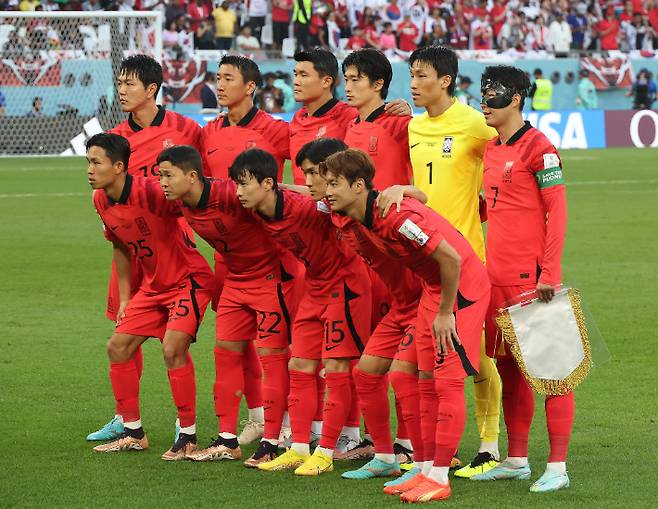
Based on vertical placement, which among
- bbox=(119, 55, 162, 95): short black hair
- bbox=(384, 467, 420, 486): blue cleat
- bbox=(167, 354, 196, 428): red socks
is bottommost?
bbox=(384, 467, 420, 486): blue cleat

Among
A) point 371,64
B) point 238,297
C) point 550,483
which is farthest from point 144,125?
point 550,483

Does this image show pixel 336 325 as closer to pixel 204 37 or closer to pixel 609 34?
pixel 204 37

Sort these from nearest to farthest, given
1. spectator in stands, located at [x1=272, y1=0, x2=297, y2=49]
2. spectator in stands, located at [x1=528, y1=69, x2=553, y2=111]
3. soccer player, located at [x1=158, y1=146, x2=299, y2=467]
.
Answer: soccer player, located at [x1=158, y1=146, x2=299, y2=467], spectator in stands, located at [x1=528, y1=69, x2=553, y2=111], spectator in stands, located at [x1=272, y1=0, x2=297, y2=49]

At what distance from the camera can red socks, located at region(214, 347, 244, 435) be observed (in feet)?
23.7

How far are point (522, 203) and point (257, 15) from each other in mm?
27229

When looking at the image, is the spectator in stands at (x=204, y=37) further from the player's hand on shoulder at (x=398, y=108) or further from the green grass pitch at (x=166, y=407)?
the player's hand on shoulder at (x=398, y=108)

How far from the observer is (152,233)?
24.4 ft

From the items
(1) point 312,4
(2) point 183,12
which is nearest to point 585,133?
(1) point 312,4

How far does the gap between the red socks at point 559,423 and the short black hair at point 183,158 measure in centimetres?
222

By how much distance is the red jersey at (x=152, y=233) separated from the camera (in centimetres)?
737

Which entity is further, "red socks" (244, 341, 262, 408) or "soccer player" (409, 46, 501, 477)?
"red socks" (244, 341, 262, 408)

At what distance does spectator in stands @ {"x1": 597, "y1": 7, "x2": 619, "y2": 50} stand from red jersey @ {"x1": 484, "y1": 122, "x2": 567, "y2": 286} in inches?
1283

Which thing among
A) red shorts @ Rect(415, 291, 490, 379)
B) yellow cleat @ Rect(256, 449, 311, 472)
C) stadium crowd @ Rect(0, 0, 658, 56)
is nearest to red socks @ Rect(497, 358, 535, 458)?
red shorts @ Rect(415, 291, 490, 379)

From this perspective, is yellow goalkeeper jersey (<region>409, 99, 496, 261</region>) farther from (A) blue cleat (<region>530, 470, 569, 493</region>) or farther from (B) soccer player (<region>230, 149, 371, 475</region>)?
(A) blue cleat (<region>530, 470, 569, 493</region>)
